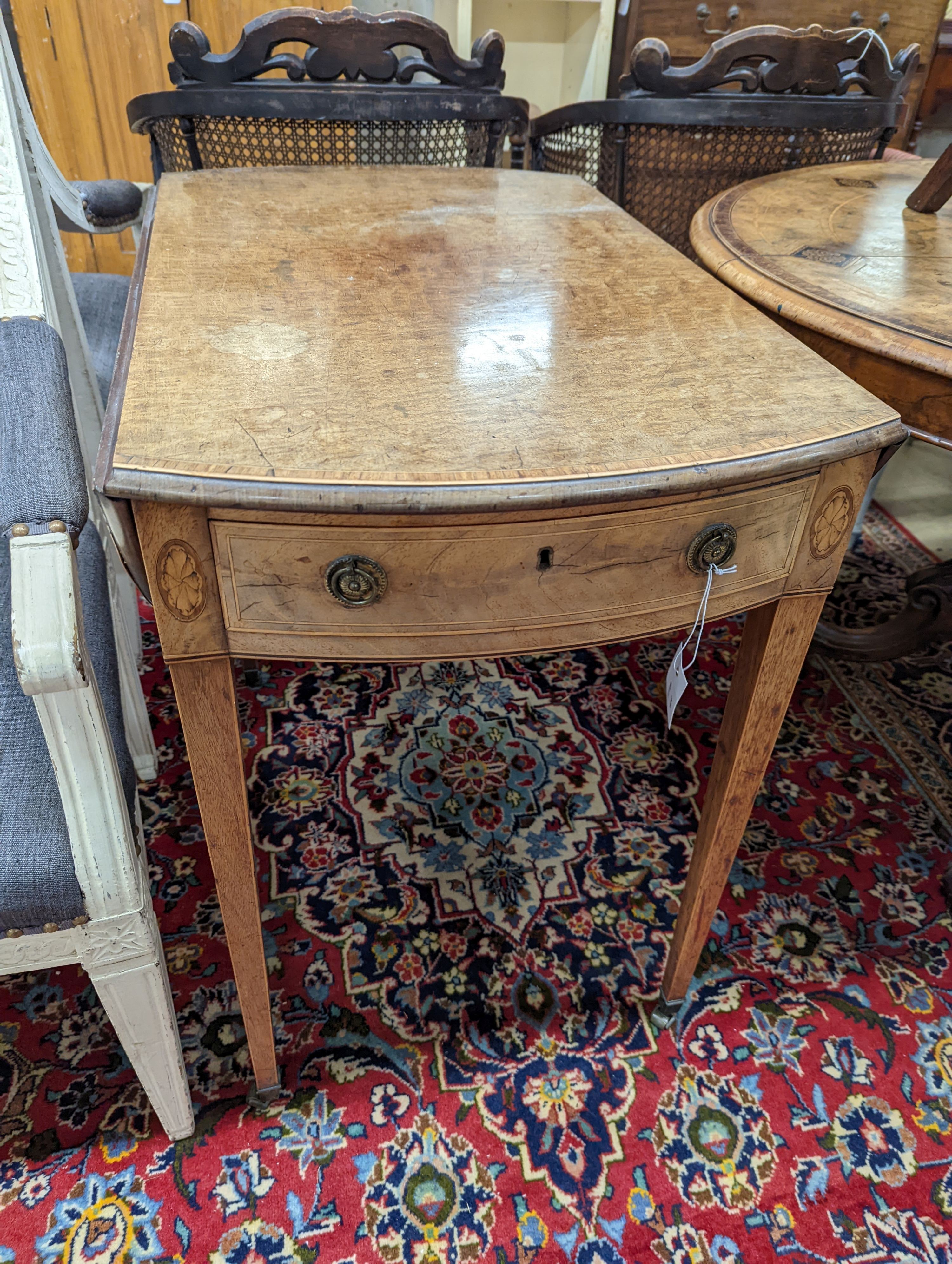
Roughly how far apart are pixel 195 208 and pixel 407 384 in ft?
2.06

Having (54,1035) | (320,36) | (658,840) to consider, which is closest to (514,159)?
(320,36)

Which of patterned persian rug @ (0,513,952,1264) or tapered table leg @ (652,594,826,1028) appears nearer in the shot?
tapered table leg @ (652,594,826,1028)

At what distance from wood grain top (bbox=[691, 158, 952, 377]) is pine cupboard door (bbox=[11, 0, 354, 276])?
1775 millimetres

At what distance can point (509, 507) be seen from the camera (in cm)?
57

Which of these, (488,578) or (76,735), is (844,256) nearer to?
(488,578)

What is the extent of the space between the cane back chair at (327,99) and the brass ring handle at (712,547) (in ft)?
3.88

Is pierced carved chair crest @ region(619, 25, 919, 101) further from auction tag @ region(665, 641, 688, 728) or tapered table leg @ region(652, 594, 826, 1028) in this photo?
auction tag @ region(665, 641, 688, 728)

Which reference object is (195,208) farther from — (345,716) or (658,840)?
(658,840)

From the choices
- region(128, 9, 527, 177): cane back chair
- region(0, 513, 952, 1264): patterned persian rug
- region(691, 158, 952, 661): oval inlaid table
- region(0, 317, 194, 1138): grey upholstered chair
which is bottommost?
region(0, 513, 952, 1264): patterned persian rug

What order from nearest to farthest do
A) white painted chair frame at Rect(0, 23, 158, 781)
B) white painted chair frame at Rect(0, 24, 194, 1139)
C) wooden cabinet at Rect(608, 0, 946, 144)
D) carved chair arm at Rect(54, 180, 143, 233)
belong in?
1. white painted chair frame at Rect(0, 24, 194, 1139)
2. white painted chair frame at Rect(0, 23, 158, 781)
3. carved chair arm at Rect(54, 180, 143, 233)
4. wooden cabinet at Rect(608, 0, 946, 144)

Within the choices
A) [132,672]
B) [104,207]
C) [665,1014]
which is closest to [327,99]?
[104,207]

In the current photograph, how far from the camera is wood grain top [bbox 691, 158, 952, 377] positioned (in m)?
0.87

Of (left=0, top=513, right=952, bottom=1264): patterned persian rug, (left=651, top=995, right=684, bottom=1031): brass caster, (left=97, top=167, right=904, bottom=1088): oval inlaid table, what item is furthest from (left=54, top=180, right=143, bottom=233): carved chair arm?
(left=651, top=995, right=684, bottom=1031): brass caster

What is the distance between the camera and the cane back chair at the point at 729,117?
4.62 feet
